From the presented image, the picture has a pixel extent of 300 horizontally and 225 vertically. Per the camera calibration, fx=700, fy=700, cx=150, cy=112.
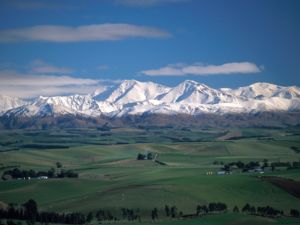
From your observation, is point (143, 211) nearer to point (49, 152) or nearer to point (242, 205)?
point (242, 205)

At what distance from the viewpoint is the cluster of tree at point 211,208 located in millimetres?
93438

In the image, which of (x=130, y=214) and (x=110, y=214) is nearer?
(x=130, y=214)

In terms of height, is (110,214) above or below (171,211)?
below

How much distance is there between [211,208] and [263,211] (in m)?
7.23

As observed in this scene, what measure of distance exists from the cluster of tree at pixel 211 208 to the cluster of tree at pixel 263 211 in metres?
2.97

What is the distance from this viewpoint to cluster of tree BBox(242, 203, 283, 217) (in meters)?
89.5

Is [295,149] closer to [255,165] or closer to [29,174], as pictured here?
[255,165]

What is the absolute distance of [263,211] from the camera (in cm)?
9181

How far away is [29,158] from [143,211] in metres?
88.7

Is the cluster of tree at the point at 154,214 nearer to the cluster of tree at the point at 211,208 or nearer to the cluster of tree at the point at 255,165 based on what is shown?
the cluster of tree at the point at 211,208

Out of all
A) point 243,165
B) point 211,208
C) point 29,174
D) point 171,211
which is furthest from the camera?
point 243,165

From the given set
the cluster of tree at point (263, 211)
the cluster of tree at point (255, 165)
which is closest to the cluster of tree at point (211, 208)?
the cluster of tree at point (263, 211)

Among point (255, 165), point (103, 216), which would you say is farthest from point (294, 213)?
point (255, 165)

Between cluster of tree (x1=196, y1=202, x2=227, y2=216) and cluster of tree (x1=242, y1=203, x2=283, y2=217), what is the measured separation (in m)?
2.97
